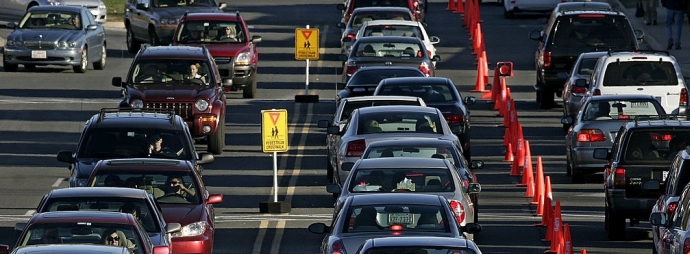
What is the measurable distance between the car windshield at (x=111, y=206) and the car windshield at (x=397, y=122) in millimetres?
6905

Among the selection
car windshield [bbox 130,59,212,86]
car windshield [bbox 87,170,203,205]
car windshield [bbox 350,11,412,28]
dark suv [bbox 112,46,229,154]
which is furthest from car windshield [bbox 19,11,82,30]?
car windshield [bbox 87,170,203,205]

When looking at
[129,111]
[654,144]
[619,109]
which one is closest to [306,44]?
[129,111]

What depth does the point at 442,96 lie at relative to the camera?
27844mm

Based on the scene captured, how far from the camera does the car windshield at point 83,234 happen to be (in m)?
15.3

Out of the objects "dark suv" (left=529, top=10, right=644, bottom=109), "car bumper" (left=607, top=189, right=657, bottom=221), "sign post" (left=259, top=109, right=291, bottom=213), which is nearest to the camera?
"car bumper" (left=607, top=189, right=657, bottom=221)

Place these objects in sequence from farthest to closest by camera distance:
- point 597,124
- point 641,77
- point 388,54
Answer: point 388,54, point 641,77, point 597,124

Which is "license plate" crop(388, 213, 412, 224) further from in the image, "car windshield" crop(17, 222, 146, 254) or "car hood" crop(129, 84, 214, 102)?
"car hood" crop(129, 84, 214, 102)

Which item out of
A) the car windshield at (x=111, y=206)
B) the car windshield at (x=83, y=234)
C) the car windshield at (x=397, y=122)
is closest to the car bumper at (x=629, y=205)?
the car windshield at (x=397, y=122)

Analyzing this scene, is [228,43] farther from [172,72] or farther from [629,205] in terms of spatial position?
[629,205]

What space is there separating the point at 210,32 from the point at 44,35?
463 centimetres

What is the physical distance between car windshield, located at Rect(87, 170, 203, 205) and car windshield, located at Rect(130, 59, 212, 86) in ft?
30.8

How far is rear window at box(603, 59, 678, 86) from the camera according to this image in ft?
94.2

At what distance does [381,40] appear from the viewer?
34281 millimetres

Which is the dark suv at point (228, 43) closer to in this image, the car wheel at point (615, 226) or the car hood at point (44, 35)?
the car hood at point (44, 35)
